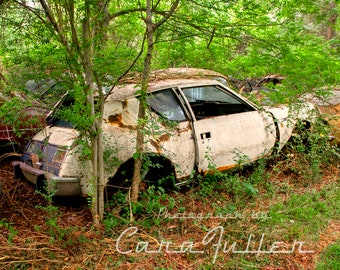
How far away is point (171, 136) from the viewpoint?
4.44 metres

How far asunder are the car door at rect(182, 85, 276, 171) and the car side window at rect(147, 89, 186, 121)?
0.60 feet

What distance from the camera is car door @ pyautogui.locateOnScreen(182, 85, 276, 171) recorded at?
4.68 m

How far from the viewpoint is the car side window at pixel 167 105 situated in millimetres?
4434

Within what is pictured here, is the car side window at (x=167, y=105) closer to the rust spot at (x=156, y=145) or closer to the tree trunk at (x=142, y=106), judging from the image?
the rust spot at (x=156, y=145)

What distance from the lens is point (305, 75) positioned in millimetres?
5418

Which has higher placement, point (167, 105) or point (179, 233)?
point (167, 105)

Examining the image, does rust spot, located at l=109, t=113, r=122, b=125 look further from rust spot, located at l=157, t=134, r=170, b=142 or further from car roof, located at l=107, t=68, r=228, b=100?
rust spot, located at l=157, t=134, r=170, b=142

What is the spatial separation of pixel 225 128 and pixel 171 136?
2.99 feet

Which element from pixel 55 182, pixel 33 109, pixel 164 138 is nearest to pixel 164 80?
pixel 164 138

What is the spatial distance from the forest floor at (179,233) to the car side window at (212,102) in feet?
3.90

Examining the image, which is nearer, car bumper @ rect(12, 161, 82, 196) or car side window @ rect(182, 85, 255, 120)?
car bumper @ rect(12, 161, 82, 196)

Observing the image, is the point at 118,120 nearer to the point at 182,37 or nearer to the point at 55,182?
the point at 55,182

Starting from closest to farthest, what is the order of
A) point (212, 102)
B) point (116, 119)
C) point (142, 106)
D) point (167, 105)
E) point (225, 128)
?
point (142, 106)
point (116, 119)
point (167, 105)
point (225, 128)
point (212, 102)

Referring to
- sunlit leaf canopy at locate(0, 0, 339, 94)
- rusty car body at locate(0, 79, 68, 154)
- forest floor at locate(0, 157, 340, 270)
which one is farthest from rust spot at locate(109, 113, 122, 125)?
forest floor at locate(0, 157, 340, 270)
